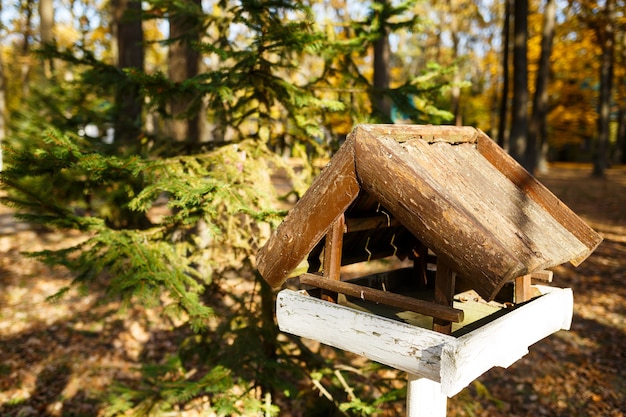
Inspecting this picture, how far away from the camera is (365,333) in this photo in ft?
6.80

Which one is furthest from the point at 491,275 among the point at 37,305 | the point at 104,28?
the point at 104,28

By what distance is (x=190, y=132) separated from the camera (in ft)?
21.0

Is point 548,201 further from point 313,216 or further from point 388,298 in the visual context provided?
point 313,216

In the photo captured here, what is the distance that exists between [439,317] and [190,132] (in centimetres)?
523

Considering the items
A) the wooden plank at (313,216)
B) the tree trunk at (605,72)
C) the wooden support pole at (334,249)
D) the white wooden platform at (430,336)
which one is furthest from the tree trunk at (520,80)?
the wooden plank at (313,216)

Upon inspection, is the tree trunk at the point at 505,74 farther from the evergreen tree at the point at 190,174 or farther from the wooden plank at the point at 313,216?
the wooden plank at the point at 313,216

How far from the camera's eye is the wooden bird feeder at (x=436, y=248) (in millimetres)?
1788

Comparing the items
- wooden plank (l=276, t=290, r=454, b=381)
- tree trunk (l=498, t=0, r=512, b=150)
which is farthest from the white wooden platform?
tree trunk (l=498, t=0, r=512, b=150)

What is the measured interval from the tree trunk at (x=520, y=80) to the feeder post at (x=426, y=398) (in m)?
8.50

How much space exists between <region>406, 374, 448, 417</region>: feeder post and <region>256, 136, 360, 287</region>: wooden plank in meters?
0.92

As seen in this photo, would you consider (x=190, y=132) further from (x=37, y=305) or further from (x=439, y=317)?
(x=439, y=317)

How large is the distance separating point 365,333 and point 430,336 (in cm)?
31

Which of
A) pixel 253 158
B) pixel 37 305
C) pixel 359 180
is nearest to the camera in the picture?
→ pixel 359 180

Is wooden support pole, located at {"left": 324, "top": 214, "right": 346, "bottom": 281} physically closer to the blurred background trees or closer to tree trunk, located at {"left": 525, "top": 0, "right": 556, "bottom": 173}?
the blurred background trees
